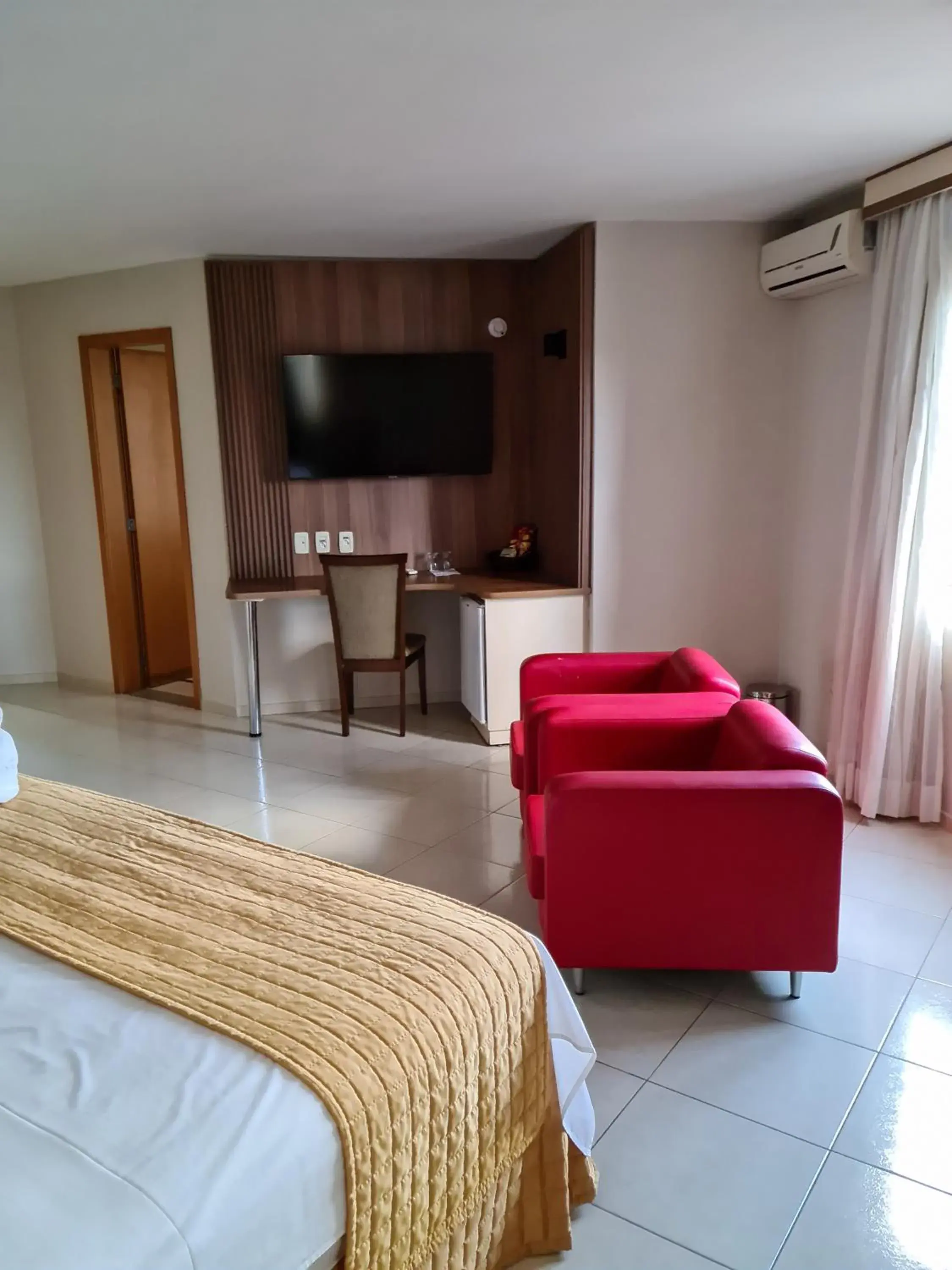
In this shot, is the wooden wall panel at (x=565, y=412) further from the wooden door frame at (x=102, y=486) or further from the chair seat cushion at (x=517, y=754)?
the wooden door frame at (x=102, y=486)

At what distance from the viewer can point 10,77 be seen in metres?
2.49

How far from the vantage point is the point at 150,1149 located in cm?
111

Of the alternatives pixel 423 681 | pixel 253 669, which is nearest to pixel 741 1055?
pixel 423 681

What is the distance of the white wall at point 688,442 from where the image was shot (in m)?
4.38

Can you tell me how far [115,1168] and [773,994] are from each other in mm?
1951

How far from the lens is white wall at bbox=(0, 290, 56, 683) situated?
5.79 meters

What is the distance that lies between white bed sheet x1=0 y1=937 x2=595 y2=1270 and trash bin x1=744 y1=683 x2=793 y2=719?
138 inches

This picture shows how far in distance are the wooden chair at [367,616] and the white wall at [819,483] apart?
192 centimetres

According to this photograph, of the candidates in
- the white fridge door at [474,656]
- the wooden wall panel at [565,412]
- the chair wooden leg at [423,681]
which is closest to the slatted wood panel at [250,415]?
the chair wooden leg at [423,681]

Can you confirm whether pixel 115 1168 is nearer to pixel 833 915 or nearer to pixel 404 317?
pixel 833 915

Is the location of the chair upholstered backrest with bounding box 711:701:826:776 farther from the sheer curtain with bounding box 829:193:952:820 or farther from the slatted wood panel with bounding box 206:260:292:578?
the slatted wood panel with bounding box 206:260:292:578

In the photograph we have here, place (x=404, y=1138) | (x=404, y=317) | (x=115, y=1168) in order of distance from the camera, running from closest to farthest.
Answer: (x=115, y=1168), (x=404, y=1138), (x=404, y=317)

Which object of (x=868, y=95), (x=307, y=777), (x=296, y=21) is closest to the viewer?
(x=296, y=21)

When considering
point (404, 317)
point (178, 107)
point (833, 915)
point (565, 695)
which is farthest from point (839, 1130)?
point (404, 317)
